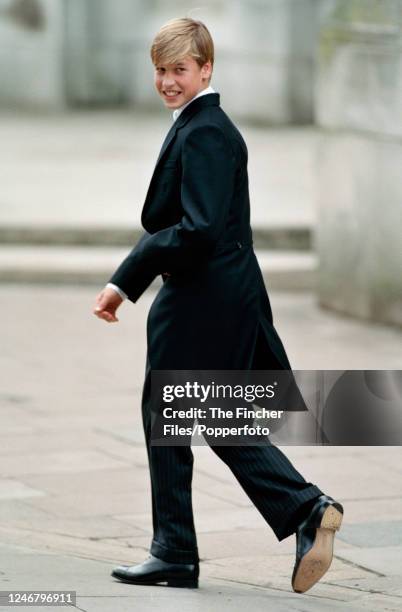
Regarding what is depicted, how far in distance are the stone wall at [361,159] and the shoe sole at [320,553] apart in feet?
17.4

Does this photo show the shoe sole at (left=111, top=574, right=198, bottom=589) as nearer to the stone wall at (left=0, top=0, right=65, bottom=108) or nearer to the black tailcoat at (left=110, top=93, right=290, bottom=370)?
the black tailcoat at (left=110, top=93, right=290, bottom=370)

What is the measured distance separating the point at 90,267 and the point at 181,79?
7.45m

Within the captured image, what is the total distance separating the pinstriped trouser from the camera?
4672mm

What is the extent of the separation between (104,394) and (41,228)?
5.20 metres

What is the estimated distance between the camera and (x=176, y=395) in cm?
471

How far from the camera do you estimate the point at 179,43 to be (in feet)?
15.3

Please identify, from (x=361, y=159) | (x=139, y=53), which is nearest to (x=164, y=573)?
(x=361, y=159)

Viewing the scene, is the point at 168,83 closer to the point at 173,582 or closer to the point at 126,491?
the point at 173,582

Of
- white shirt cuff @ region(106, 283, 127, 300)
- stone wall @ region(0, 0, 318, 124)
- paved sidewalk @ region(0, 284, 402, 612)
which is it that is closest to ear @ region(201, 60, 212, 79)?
white shirt cuff @ region(106, 283, 127, 300)

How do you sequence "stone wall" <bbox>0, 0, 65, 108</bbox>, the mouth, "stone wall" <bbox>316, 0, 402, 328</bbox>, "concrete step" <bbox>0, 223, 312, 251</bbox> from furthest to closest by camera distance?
"stone wall" <bbox>0, 0, 65, 108</bbox>
"concrete step" <bbox>0, 223, 312, 251</bbox>
"stone wall" <bbox>316, 0, 402, 328</bbox>
the mouth

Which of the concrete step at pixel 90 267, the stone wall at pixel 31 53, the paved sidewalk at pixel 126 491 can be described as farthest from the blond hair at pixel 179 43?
the stone wall at pixel 31 53

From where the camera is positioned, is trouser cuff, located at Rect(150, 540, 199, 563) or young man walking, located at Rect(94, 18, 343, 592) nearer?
young man walking, located at Rect(94, 18, 343, 592)

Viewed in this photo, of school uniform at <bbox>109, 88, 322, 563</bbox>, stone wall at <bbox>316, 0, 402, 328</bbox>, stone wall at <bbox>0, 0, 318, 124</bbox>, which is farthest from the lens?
stone wall at <bbox>0, 0, 318, 124</bbox>

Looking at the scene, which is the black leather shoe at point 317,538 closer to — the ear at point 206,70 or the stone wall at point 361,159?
the ear at point 206,70
